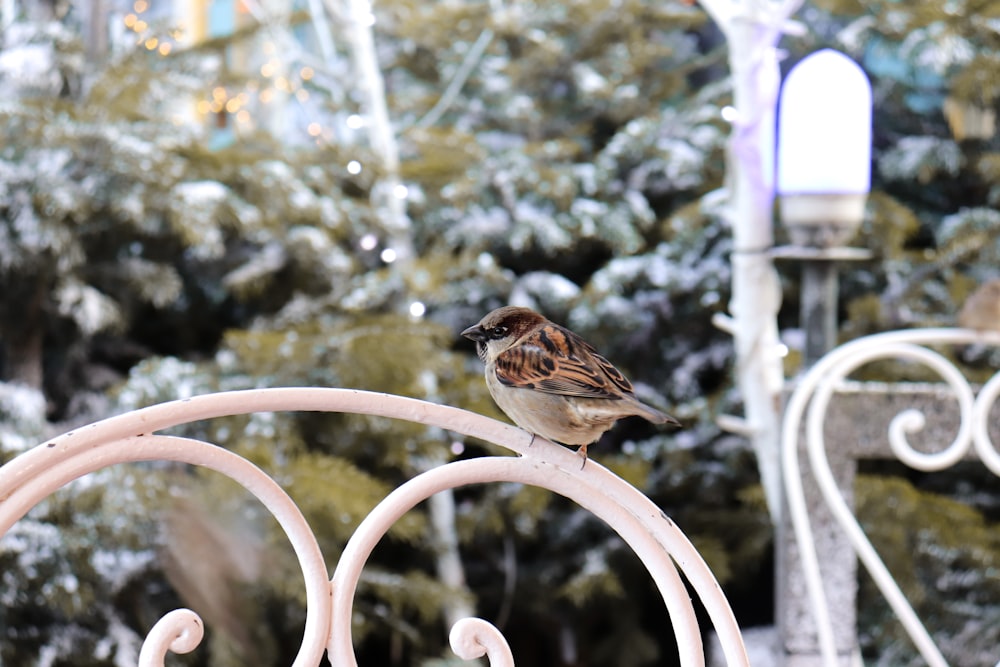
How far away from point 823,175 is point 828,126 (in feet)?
0.26

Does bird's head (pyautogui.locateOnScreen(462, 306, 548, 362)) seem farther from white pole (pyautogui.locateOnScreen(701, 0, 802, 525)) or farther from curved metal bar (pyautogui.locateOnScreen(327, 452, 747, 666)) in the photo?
white pole (pyautogui.locateOnScreen(701, 0, 802, 525))

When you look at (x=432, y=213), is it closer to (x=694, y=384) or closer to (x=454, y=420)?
(x=694, y=384)

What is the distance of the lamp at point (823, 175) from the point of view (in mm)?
1702

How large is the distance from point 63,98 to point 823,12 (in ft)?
6.25

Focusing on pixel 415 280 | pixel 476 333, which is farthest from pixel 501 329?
pixel 415 280

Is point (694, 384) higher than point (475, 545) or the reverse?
higher

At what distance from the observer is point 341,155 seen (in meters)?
2.38

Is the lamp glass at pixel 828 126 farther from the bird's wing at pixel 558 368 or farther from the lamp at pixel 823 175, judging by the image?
the bird's wing at pixel 558 368

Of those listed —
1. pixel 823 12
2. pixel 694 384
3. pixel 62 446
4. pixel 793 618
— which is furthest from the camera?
pixel 823 12

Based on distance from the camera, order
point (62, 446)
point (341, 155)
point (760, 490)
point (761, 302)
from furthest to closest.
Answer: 1. point (341, 155)
2. point (760, 490)
3. point (761, 302)
4. point (62, 446)

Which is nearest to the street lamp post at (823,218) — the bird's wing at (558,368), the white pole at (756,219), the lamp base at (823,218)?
the lamp base at (823,218)

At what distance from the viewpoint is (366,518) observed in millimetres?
562

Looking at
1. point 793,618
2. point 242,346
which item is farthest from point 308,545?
point 242,346

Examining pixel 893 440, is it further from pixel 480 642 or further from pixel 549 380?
pixel 480 642
